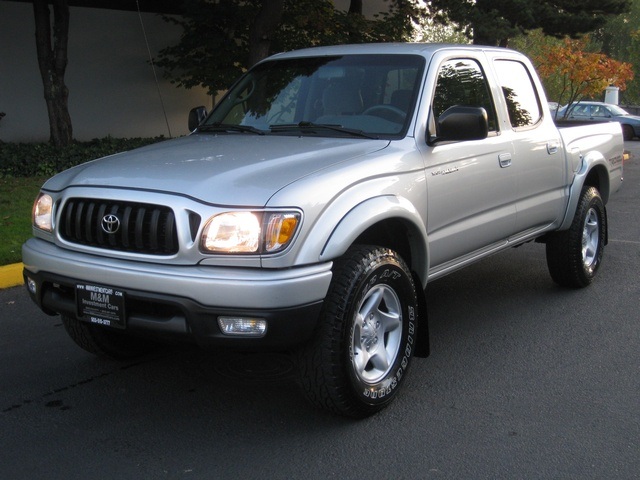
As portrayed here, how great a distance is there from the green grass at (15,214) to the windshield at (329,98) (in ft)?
9.13

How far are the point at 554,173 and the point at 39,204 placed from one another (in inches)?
144

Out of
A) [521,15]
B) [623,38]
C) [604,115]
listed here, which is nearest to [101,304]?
[521,15]

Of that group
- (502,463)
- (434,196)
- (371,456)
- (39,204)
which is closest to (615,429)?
(502,463)

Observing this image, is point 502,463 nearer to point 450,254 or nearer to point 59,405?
point 450,254

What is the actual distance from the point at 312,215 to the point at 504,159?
208 centimetres

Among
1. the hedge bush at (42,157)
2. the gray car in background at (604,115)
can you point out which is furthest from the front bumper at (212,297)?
the gray car in background at (604,115)

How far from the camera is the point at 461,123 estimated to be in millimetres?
4512

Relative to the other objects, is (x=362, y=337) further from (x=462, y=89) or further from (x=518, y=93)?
(x=518, y=93)

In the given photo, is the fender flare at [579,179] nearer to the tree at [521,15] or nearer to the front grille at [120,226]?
the front grille at [120,226]

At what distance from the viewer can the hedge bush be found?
1173 cm

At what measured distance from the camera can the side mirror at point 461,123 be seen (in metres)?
4.52

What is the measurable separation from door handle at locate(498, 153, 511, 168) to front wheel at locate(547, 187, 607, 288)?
129 centimetres

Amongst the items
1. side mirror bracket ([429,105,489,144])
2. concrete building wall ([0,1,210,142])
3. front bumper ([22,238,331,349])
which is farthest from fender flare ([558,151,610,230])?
concrete building wall ([0,1,210,142])

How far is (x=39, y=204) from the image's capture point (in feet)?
14.1
